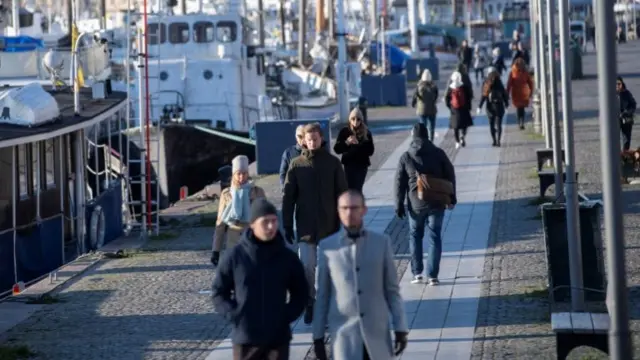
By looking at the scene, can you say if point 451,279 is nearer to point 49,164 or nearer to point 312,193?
point 312,193

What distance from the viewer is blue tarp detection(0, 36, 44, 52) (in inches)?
1139

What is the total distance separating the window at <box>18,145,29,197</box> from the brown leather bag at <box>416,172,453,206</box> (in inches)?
236

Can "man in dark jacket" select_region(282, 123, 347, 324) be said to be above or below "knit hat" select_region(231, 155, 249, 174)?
below

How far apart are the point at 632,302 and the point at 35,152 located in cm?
864

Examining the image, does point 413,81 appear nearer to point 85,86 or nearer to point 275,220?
point 85,86

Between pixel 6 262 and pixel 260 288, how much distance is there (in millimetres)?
9478

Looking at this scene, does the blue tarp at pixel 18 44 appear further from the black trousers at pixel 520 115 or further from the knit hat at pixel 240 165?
the knit hat at pixel 240 165

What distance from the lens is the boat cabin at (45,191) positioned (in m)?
17.8

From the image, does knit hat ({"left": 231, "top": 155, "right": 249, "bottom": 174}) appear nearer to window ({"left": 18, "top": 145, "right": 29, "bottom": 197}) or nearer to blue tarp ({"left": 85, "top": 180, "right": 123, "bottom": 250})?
window ({"left": 18, "top": 145, "right": 29, "bottom": 197})

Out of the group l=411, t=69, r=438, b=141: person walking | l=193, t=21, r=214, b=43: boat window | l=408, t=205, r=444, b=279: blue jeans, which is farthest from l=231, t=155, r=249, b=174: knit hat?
l=193, t=21, r=214, b=43: boat window

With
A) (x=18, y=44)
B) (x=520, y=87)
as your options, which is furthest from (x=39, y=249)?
(x=520, y=87)

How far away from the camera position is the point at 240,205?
504 inches

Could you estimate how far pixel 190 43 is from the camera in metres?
40.3

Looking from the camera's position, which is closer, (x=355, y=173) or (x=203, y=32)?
(x=355, y=173)
